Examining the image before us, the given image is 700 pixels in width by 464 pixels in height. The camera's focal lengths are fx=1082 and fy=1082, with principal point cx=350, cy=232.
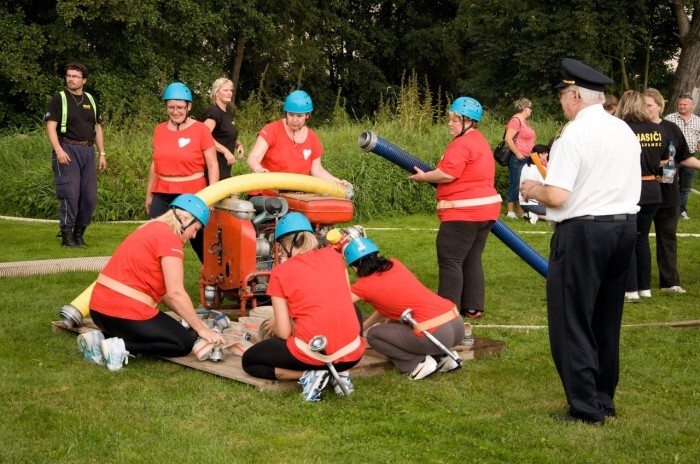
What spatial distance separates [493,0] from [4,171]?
1609 centimetres

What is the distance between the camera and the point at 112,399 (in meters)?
6.29

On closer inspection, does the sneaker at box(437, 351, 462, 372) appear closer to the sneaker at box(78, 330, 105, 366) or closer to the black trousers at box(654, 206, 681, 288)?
the sneaker at box(78, 330, 105, 366)

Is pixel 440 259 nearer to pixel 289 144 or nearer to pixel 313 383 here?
pixel 289 144

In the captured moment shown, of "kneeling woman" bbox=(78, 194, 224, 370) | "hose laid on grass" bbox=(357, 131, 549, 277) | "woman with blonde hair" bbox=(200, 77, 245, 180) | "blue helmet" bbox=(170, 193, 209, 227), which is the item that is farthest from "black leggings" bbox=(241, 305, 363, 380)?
"woman with blonde hair" bbox=(200, 77, 245, 180)

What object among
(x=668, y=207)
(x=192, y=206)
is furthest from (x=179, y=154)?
(x=668, y=207)

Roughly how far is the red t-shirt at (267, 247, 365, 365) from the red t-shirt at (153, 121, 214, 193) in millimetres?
2860

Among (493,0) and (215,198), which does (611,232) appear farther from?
(493,0)

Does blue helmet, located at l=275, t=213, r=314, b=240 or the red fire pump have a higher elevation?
blue helmet, located at l=275, t=213, r=314, b=240

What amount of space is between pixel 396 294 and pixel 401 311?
12 centimetres

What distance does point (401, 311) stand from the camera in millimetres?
6949

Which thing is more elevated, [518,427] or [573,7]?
[573,7]

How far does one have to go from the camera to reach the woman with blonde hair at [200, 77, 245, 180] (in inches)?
403

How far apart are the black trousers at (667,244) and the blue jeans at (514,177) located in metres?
5.51

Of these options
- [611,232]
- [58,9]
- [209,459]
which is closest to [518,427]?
[611,232]
